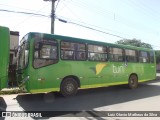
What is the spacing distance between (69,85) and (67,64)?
1.03m

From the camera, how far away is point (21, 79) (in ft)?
35.3

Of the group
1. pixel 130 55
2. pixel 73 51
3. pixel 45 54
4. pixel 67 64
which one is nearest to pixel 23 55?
pixel 45 54

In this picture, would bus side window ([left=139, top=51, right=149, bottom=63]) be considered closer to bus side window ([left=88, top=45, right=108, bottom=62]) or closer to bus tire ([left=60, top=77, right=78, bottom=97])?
bus side window ([left=88, top=45, right=108, bottom=62])

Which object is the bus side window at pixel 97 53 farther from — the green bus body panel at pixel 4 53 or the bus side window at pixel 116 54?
the green bus body panel at pixel 4 53

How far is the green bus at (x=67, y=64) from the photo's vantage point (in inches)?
413

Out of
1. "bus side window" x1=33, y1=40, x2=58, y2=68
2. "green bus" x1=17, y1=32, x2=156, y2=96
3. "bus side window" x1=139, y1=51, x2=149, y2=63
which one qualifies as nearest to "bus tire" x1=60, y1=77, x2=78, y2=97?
"green bus" x1=17, y1=32, x2=156, y2=96

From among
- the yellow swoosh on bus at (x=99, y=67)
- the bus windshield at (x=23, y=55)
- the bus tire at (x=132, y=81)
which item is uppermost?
the bus windshield at (x=23, y=55)

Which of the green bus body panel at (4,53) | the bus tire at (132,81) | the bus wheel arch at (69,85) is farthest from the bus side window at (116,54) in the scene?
the green bus body panel at (4,53)

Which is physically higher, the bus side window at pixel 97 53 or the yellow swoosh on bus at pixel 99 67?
the bus side window at pixel 97 53

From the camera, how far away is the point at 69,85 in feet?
38.5

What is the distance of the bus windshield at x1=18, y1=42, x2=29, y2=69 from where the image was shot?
34.8 ft

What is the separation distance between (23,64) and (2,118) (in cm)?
371

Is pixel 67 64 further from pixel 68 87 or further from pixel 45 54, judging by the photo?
pixel 45 54

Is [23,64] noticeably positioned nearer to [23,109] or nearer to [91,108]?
[23,109]
